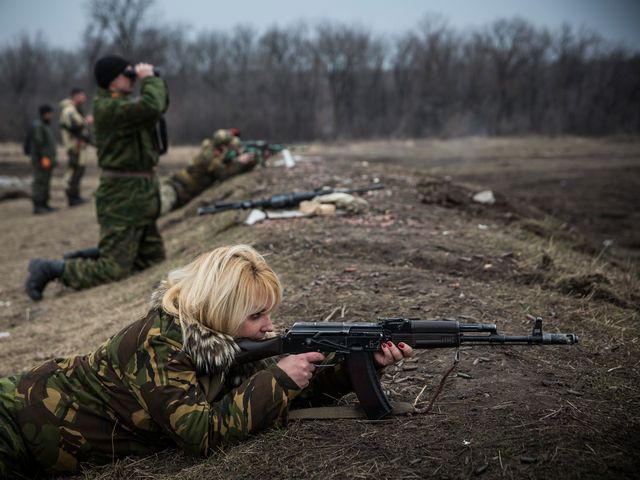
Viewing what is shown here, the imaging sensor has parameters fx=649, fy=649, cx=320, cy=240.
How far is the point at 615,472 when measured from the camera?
2.70 meters

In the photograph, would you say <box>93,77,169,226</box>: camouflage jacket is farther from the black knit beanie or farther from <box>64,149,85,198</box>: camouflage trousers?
<box>64,149,85,198</box>: camouflage trousers

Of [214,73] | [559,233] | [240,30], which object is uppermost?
[240,30]

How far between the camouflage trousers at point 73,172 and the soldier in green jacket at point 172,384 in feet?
41.1

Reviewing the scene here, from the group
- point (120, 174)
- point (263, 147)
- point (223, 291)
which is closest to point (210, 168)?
point (263, 147)

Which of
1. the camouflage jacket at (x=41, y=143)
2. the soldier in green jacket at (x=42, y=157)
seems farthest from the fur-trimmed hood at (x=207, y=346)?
the camouflage jacket at (x=41, y=143)

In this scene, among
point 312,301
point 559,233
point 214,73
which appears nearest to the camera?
point 312,301

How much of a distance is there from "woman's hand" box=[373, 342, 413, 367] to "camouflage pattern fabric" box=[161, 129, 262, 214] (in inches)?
382

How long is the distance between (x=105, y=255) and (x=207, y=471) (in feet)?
17.3

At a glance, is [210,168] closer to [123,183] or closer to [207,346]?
[123,183]

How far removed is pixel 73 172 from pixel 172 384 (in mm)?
13887

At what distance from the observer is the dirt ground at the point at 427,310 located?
3012 millimetres

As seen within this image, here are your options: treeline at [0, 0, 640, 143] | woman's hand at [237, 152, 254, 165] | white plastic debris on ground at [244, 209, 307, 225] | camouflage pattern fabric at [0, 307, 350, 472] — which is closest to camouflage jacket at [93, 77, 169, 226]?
white plastic debris on ground at [244, 209, 307, 225]

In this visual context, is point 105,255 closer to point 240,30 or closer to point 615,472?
point 615,472

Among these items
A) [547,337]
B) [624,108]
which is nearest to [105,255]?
[547,337]
